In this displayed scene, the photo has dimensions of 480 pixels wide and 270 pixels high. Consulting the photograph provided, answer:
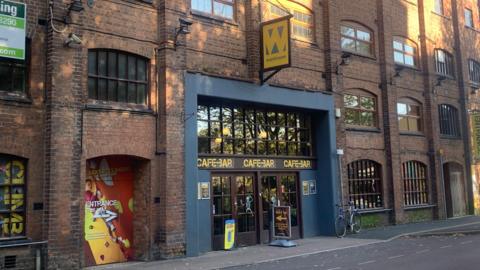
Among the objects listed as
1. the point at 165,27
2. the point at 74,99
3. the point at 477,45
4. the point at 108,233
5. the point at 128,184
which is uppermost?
the point at 477,45

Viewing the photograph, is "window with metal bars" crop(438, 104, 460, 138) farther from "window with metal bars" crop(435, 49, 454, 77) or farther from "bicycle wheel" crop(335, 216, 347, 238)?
"bicycle wheel" crop(335, 216, 347, 238)

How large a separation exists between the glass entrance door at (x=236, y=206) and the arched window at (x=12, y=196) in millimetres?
5871

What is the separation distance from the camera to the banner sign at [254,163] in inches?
632

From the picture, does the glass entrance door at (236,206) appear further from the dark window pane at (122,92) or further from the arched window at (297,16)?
the arched window at (297,16)

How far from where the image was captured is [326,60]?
20.0 metres

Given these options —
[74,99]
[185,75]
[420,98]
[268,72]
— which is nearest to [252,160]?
[268,72]

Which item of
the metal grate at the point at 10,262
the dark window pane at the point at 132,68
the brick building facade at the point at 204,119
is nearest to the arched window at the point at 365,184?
the brick building facade at the point at 204,119

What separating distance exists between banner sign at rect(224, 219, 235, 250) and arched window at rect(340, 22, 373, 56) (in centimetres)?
929

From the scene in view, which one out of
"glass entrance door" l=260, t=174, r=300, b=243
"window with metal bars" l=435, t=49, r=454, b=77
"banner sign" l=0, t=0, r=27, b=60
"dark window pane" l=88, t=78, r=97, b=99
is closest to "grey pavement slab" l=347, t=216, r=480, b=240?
"glass entrance door" l=260, t=174, r=300, b=243

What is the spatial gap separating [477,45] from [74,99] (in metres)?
24.9

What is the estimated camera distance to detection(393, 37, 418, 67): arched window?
24172 millimetres

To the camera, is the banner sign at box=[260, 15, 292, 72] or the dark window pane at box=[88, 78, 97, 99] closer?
the dark window pane at box=[88, 78, 97, 99]

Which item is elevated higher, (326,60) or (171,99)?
(326,60)

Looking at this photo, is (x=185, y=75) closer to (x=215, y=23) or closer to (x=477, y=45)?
(x=215, y=23)
